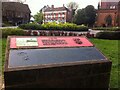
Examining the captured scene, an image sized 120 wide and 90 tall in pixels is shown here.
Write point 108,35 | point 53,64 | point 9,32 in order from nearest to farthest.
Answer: point 53,64 < point 9,32 < point 108,35

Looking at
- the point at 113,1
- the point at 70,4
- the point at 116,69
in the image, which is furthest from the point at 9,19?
the point at 116,69

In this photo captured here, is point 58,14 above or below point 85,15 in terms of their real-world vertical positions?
above

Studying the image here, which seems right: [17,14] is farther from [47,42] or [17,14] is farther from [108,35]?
[47,42]

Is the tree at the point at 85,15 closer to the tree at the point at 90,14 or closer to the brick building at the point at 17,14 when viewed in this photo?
the tree at the point at 90,14

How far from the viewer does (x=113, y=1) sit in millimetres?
53562

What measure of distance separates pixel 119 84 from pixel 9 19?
Result: 2128 inches

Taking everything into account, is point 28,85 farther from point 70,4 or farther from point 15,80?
point 70,4

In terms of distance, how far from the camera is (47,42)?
16.3 feet

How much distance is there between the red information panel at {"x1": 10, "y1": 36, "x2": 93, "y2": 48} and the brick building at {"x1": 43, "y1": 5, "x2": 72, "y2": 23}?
202ft

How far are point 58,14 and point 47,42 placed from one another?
2735 inches

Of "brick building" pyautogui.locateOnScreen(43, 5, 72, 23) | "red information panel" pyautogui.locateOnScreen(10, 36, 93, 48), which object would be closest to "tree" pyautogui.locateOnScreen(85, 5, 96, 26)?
"brick building" pyautogui.locateOnScreen(43, 5, 72, 23)

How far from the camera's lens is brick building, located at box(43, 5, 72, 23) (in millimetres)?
70375

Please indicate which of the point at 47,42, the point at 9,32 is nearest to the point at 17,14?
the point at 9,32

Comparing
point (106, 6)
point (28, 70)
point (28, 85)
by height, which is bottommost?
point (28, 85)
